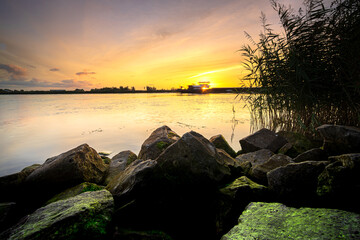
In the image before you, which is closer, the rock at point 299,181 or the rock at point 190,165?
the rock at point 299,181

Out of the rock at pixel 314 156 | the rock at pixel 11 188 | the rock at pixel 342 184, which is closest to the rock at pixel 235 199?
the rock at pixel 342 184

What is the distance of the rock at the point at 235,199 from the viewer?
241 cm

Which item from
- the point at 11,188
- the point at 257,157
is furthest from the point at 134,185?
the point at 257,157

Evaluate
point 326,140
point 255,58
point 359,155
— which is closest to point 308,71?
point 255,58

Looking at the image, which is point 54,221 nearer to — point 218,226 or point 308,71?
point 218,226

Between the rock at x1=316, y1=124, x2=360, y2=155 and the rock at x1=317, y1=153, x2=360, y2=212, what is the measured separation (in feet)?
5.29

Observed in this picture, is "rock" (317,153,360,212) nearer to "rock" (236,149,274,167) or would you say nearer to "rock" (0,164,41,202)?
"rock" (236,149,274,167)

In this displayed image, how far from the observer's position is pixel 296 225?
5.80ft

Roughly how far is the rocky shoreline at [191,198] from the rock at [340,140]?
0.01 metres

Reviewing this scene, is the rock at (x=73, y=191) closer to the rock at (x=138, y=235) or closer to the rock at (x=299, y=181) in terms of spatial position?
the rock at (x=138, y=235)

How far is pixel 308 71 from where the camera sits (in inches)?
203

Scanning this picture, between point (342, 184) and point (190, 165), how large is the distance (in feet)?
6.59

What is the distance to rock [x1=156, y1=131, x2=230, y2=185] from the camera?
2.90 metres

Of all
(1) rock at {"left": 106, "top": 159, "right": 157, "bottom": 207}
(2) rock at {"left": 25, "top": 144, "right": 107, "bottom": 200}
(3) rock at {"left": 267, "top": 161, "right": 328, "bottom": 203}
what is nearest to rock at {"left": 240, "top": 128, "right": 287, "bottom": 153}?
(3) rock at {"left": 267, "top": 161, "right": 328, "bottom": 203}
